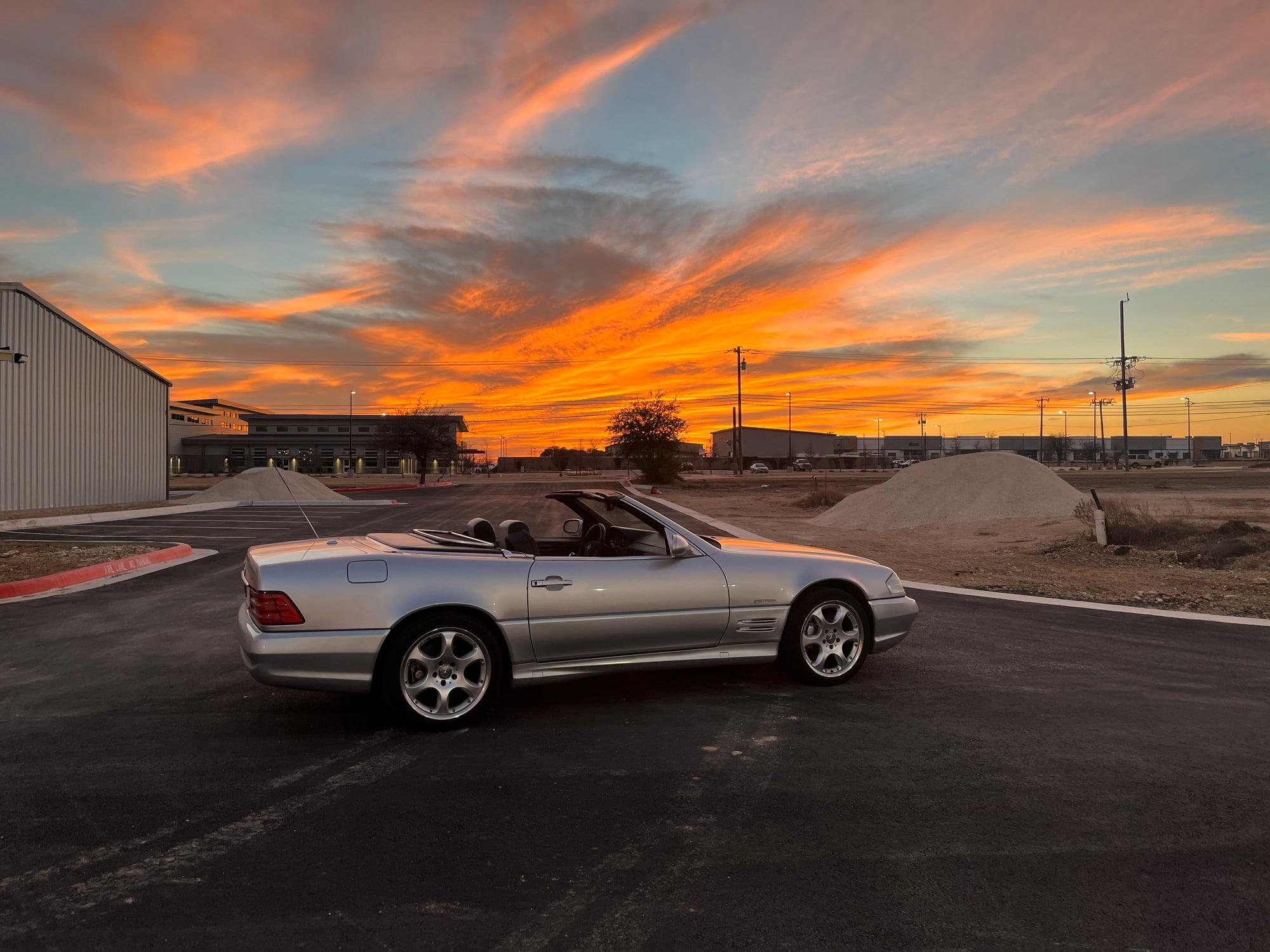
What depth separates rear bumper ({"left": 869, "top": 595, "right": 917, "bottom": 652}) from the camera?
236 inches

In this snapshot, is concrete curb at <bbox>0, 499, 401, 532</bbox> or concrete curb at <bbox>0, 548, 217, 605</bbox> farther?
concrete curb at <bbox>0, 499, 401, 532</bbox>

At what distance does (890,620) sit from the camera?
238 inches

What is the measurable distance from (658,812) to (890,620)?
295 cm

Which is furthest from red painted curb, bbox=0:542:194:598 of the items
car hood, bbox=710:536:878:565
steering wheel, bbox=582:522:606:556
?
car hood, bbox=710:536:878:565


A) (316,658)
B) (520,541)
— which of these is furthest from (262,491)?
(316,658)

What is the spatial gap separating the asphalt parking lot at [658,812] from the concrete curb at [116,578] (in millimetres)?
4748

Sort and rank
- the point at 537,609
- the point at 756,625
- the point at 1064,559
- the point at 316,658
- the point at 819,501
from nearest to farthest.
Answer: the point at 316,658
the point at 537,609
the point at 756,625
the point at 1064,559
the point at 819,501

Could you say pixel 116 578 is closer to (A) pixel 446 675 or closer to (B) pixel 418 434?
(A) pixel 446 675

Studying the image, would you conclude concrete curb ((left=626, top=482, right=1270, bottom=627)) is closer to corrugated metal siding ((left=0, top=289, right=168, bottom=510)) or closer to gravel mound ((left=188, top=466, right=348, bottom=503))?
corrugated metal siding ((left=0, top=289, right=168, bottom=510))

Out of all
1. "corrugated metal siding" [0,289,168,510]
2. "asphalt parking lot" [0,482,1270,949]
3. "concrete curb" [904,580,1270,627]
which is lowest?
"asphalt parking lot" [0,482,1270,949]

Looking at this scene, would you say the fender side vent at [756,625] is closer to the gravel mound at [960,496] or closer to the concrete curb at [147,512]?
the concrete curb at [147,512]

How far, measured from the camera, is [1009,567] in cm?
1316

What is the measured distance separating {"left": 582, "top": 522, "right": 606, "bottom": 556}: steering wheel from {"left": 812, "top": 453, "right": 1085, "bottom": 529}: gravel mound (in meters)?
16.8

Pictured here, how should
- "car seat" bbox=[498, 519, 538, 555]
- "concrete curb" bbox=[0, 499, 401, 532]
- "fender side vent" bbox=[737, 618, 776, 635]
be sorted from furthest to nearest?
"concrete curb" bbox=[0, 499, 401, 532]
"fender side vent" bbox=[737, 618, 776, 635]
"car seat" bbox=[498, 519, 538, 555]
